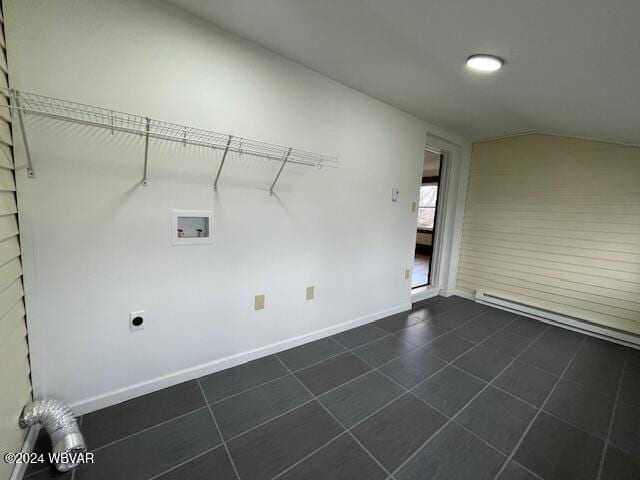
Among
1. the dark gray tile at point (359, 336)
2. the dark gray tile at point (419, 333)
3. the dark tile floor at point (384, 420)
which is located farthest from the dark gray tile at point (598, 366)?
the dark gray tile at point (359, 336)

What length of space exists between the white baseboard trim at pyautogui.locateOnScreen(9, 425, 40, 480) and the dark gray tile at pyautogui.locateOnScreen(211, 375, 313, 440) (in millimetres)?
791

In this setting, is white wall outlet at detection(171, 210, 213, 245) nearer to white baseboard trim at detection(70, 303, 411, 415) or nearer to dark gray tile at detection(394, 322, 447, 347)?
white baseboard trim at detection(70, 303, 411, 415)

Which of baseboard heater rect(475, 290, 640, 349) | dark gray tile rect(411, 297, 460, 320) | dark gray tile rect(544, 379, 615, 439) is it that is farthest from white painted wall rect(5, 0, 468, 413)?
baseboard heater rect(475, 290, 640, 349)

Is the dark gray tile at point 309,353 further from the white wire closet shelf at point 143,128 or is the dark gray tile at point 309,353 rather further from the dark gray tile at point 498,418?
the white wire closet shelf at point 143,128

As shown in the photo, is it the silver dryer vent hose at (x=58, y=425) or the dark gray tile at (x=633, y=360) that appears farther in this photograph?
the dark gray tile at (x=633, y=360)

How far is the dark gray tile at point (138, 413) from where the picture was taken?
140cm

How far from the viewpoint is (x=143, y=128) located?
1522 mm

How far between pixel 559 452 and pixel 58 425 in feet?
8.40

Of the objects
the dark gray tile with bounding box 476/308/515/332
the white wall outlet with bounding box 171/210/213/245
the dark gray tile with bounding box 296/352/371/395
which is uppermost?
the white wall outlet with bounding box 171/210/213/245

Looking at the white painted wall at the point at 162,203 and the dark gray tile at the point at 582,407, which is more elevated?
the white painted wall at the point at 162,203

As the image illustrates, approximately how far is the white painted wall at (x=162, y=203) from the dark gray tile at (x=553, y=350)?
1.91 meters

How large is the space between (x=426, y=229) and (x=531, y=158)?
4.24 metres

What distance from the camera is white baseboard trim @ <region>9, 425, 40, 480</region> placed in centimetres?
113

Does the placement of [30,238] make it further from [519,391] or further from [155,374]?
[519,391]
